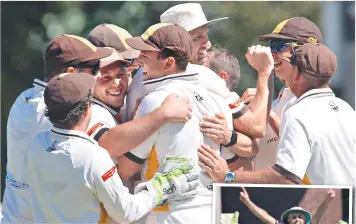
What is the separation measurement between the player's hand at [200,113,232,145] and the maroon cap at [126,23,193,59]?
416mm

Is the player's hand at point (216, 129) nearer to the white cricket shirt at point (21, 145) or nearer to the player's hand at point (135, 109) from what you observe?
the player's hand at point (135, 109)

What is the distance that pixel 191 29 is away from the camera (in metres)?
7.57

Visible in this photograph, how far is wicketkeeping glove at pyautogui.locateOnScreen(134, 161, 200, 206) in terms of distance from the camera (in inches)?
247

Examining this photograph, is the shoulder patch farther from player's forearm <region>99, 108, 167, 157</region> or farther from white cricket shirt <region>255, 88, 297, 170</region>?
white cricket shirt <region>255, 88, 297, 170</region>

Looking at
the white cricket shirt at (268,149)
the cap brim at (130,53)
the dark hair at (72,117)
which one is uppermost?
the dark hair at (72,117)

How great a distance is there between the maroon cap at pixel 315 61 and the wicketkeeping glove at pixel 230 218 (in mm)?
1276

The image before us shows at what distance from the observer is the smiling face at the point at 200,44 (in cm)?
754

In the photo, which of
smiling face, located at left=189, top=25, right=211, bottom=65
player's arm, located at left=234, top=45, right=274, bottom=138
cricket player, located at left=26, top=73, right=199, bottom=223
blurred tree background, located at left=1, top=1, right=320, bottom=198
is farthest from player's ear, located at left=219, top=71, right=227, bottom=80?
blurred tree background, located at left=1, top=1, right=320, bottom=198

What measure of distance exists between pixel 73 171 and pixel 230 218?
36.4 inches

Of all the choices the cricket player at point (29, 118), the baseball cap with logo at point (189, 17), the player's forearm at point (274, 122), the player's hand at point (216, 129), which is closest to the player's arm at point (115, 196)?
the player's hand at point (216, 129)

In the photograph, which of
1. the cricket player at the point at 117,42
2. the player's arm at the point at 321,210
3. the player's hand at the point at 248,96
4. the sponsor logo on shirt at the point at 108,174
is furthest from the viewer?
the player's hand at the point at 248,96

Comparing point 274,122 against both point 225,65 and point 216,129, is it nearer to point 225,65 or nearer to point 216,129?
point 225,65

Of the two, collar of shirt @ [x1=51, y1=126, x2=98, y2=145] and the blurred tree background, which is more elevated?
collar of shirt @ [x1=51, y1=126, x2=98, y2=145]

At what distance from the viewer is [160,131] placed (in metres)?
6.42
